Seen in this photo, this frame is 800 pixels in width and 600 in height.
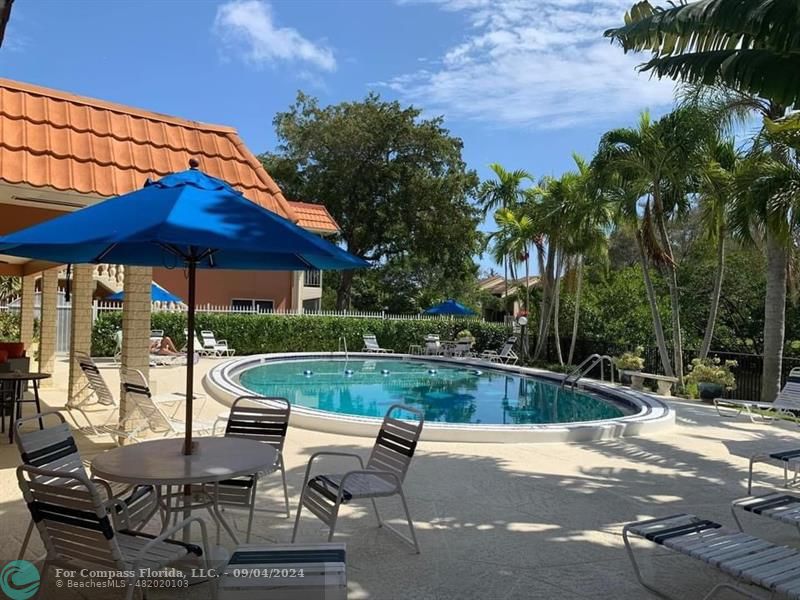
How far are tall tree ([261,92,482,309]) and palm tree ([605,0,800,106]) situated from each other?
2774cm

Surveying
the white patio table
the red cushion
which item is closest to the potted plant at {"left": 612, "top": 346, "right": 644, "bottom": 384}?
the white patio table

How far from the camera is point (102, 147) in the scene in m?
6.82

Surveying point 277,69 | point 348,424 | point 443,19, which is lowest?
point 348,424

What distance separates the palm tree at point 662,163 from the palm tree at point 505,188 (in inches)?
447

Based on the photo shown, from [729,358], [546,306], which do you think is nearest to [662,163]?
[729,358]

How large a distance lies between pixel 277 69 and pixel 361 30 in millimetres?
6961

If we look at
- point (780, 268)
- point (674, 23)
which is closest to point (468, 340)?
point (780, 268)

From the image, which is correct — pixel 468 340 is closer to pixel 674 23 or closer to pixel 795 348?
pixel 795 348

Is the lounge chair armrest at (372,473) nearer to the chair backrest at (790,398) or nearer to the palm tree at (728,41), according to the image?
the palm tree at (728,41)

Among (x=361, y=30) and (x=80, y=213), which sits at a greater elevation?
(x=361, y=30)

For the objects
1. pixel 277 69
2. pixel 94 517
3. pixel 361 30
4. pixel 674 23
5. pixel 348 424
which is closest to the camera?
pixel 94 517

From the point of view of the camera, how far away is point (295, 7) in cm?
1342

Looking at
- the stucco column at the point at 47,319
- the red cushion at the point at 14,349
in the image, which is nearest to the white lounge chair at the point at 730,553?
the red cushion at the point at 14,349

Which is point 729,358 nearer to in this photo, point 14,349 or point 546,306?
point 546,306
